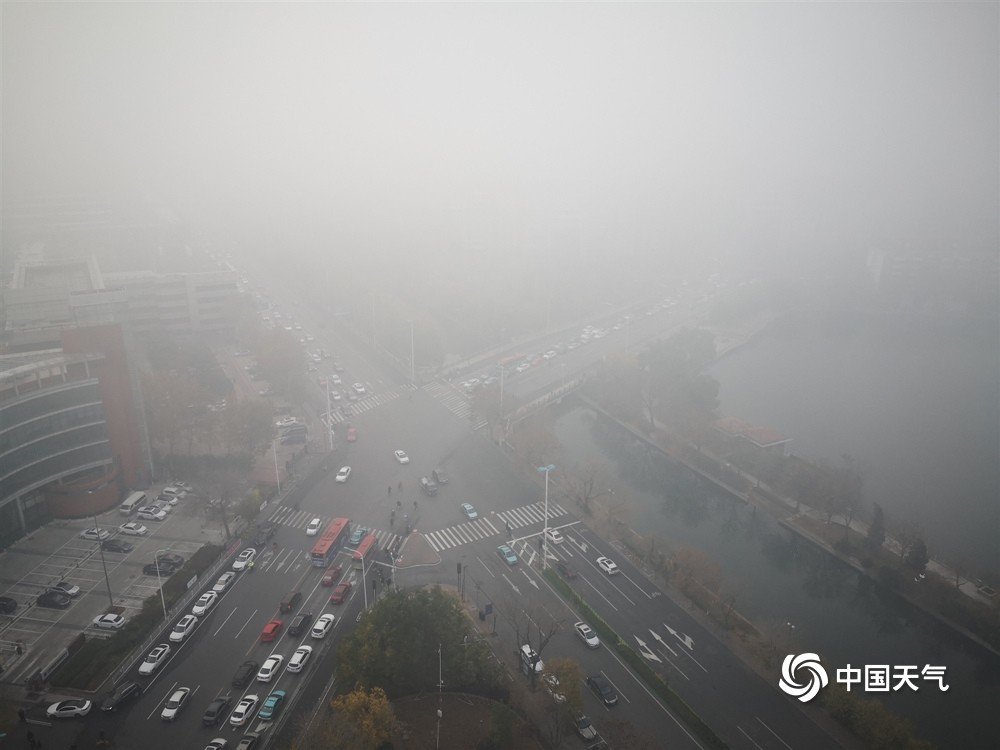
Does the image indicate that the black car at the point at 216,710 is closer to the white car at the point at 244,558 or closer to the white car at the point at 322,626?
the white car at the point at 322,626

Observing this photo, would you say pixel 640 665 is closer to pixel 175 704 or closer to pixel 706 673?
pixel 706 673

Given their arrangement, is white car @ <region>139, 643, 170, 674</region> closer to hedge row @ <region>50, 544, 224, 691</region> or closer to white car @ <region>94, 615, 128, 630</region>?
hedge row @ <region>50, 544, 224, 691</region>

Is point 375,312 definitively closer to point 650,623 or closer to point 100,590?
point 100,590

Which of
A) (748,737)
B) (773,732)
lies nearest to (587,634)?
(748,737)

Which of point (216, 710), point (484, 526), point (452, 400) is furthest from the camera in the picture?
point (452, 400)

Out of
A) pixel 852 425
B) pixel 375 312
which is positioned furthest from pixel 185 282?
pixel 852 425

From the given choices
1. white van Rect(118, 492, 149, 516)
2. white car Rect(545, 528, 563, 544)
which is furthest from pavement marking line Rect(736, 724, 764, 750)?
white van Rect(118, 492, 149, 516)
